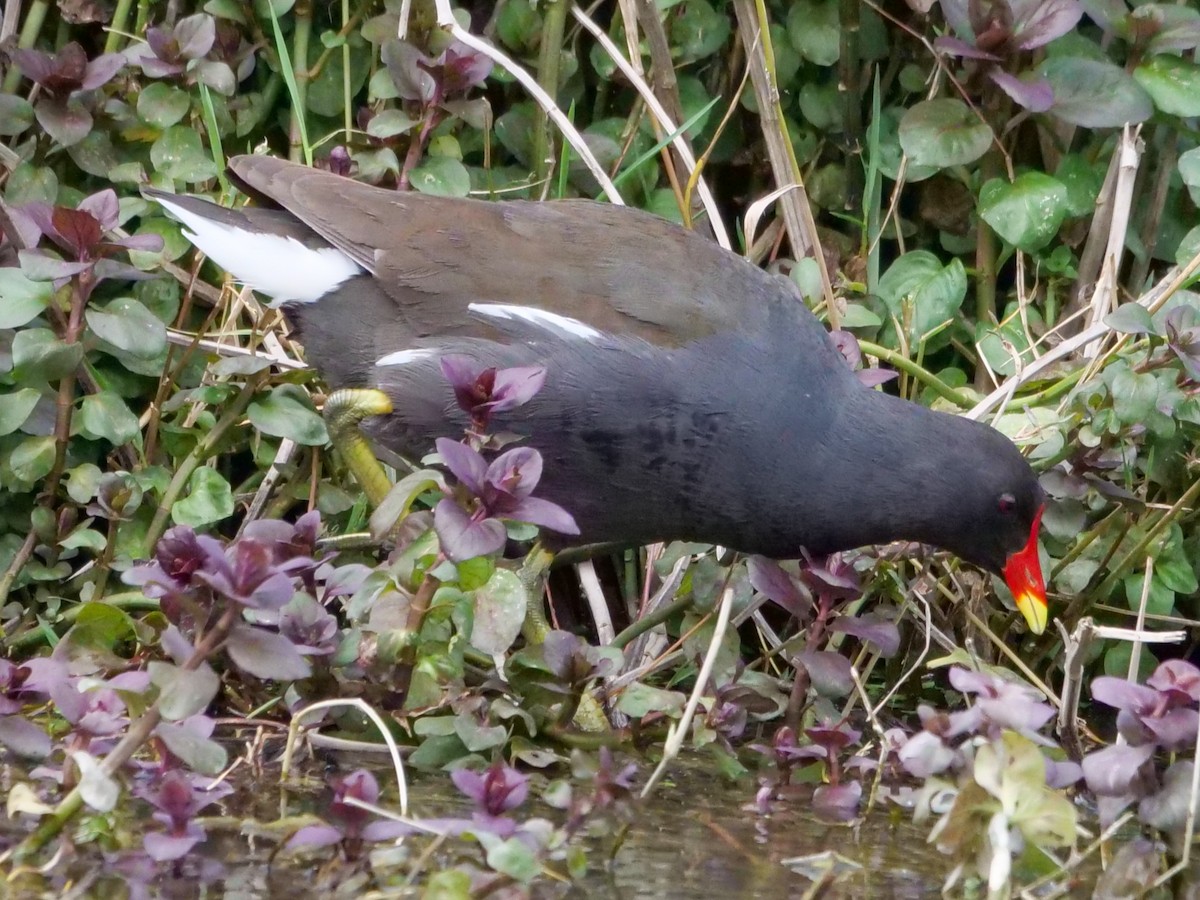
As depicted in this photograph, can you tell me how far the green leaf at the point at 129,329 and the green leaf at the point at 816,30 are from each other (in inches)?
59.2

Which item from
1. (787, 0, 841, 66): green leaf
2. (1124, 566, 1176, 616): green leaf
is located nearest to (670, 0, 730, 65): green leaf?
(787, 0, 841, 66): green leaf

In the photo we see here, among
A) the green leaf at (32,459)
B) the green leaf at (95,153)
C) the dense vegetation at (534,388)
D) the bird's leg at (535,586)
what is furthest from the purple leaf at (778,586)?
the green leaf at (95,153)

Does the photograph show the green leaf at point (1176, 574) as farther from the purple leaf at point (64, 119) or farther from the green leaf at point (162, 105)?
the purple leaf at point (64, 119)

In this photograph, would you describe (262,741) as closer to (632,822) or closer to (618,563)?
(632,822)

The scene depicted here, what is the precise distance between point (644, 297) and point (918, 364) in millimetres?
764

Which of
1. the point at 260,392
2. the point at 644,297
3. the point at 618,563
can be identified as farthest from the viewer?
the point at 618,563

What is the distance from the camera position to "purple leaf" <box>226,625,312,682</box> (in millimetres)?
1710

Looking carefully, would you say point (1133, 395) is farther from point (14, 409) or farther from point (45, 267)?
point (14, 409)

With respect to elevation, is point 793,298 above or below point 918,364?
above

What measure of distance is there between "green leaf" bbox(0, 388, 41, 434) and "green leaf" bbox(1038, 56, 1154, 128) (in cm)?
203

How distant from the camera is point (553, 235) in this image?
111 inches

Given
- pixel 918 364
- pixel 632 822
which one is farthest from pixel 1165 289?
pixel 632 822

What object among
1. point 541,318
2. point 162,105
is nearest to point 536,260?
point 541,318

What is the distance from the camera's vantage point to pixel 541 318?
107 inches
